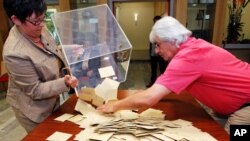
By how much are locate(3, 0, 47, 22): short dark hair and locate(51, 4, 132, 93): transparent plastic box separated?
1.11ft

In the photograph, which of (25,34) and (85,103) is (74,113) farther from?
(25,34)

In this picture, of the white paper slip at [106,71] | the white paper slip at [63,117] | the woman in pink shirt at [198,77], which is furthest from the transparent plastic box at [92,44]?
the woman in pink shirt at [198,77]

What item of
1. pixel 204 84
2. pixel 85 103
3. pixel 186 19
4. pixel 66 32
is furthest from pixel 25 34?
pixel 186 19

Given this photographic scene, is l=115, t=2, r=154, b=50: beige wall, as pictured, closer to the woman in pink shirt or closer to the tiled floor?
the tiled floor

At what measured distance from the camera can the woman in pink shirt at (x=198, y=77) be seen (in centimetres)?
118

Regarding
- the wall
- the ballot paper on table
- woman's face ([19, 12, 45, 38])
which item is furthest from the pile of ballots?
the wall

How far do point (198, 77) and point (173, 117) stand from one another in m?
0.27

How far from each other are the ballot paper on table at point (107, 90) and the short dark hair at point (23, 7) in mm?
577

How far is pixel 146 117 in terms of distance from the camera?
126 centimetres

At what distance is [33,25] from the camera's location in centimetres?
123

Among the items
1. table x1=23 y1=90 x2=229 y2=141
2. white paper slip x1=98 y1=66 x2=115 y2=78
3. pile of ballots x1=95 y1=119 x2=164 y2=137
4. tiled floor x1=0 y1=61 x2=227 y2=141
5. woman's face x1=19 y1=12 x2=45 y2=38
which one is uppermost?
woman's face x1=19 y1=12 x2=45 y2=38

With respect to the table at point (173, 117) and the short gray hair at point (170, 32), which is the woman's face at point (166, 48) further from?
the table at point (173, 117)

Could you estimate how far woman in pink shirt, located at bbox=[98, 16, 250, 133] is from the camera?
1184mm

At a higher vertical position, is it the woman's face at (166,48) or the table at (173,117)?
the woman's face at (166,48)
